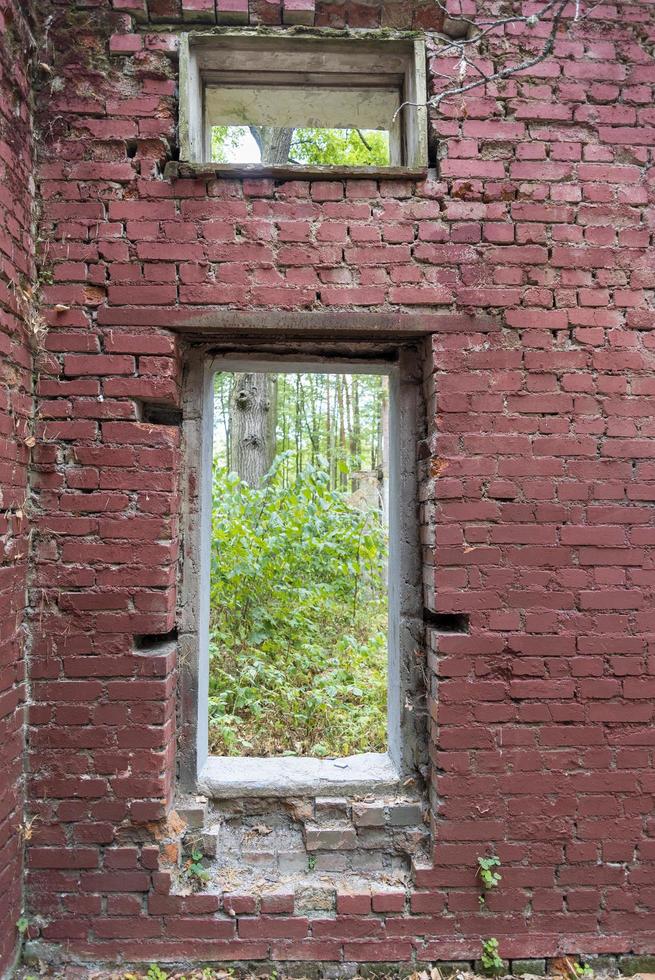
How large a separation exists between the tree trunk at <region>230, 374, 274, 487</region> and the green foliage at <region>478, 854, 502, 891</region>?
16.4 ft

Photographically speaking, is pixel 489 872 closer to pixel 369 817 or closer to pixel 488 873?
pixel 488 873

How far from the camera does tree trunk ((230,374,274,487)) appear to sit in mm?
A: 6922

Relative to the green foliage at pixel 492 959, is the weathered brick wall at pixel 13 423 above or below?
above

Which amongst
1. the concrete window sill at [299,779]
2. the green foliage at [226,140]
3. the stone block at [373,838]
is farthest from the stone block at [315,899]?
the green foliage at [226,140]

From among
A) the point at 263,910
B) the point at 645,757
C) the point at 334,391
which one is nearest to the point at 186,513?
the point at 263,910

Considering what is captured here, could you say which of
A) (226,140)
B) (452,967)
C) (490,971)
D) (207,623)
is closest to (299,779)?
(207,623)

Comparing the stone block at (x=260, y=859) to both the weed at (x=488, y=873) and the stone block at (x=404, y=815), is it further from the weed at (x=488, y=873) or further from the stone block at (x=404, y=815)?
the weed at (x=488, y=873)

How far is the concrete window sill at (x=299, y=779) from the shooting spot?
253 centimetres

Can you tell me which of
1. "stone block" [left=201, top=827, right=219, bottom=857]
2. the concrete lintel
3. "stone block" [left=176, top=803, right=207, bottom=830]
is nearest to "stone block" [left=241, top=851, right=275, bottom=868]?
"stone block" [left=201, top=827, right=219, bottom=857]

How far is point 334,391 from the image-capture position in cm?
1470

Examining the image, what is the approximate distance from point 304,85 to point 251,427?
14.7 feet

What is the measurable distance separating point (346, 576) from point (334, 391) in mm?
10161

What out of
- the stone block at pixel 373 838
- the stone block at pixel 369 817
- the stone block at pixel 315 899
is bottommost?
the stone block at pixel 315 899

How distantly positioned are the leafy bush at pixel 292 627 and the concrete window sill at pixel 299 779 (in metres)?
0.74
